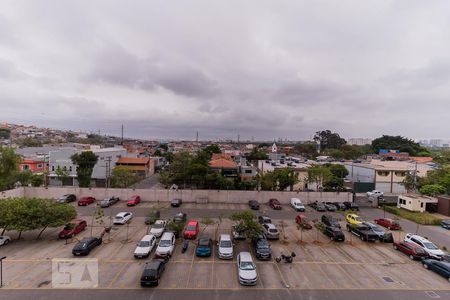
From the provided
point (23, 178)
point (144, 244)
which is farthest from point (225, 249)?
point (23, 178)

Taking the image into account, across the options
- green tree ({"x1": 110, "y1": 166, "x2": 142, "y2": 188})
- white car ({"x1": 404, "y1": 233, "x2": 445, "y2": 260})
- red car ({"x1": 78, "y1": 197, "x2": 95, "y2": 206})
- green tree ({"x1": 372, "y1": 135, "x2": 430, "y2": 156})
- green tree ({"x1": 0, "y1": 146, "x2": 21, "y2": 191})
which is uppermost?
green tree ({"x1": 372, "y1": 135, "x2": 430, "y2": 156})

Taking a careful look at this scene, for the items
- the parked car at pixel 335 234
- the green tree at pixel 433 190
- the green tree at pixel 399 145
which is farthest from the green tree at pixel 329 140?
the parked car at pixel 335 234

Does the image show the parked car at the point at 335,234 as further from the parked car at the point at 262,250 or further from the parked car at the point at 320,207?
the parked car at the point at 320,207

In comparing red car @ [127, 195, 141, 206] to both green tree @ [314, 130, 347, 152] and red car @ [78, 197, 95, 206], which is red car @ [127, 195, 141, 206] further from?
green tree @ [314, 130, 347, 152]

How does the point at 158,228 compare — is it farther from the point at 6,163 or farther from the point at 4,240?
the point at 6,163

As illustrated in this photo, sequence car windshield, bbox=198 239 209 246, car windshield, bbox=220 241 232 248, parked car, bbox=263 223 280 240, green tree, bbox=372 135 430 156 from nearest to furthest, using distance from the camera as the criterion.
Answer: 1. car windshield, bbox=220 241 232 248
2. car windshield, bbox=198 239 209 246
3. parked car, bbox=263 223 280 240
4. green tree, bbox=372 135 430 156

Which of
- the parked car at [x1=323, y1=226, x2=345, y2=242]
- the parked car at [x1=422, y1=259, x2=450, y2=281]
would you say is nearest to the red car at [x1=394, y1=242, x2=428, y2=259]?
the parked car at [x1=422, y1=259, x2=450, y2=281]
